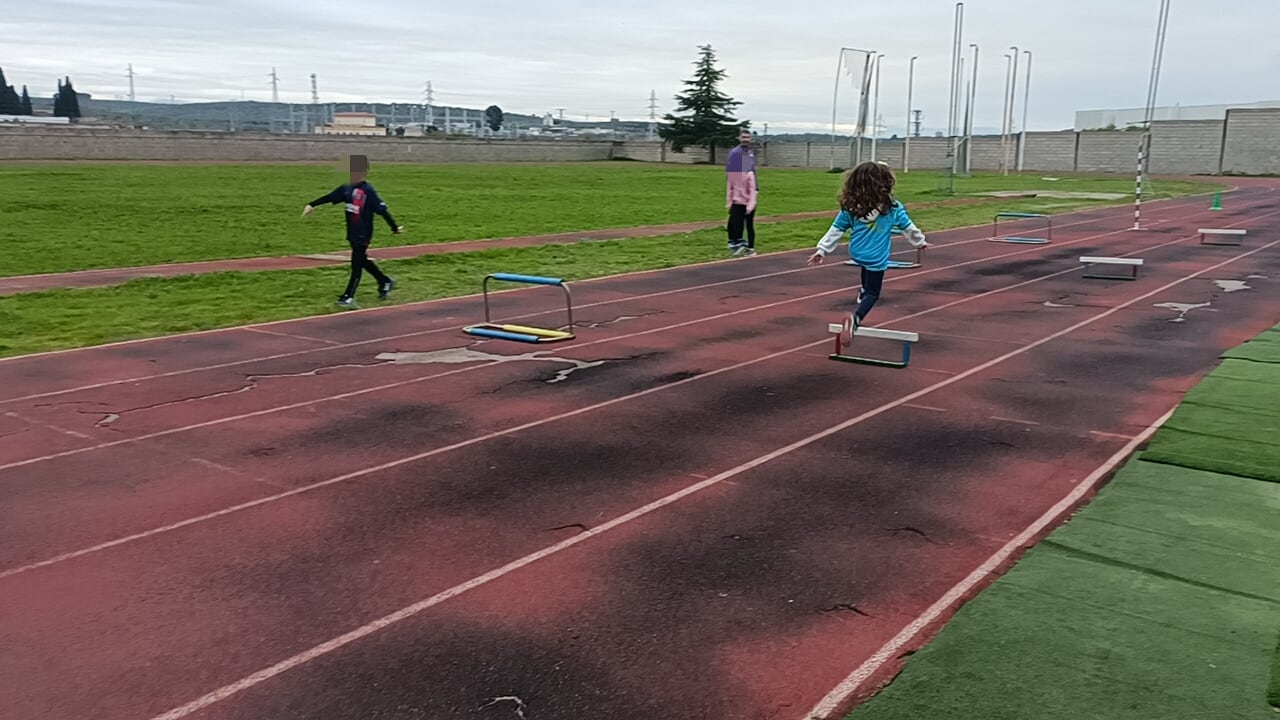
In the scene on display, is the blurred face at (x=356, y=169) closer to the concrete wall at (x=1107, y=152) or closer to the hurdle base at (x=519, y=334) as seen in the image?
the hurdle base at (x=519, y=334)

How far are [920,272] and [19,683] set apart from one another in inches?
593

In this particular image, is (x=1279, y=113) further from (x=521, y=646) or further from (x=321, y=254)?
(x=521, y=646)

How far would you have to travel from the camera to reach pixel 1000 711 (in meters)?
3.72

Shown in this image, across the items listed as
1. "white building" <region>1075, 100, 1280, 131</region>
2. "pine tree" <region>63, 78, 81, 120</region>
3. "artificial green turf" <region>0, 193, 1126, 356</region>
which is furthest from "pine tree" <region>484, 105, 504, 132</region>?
"artificial green turf" <region>0, 193, 1126, 356</region>

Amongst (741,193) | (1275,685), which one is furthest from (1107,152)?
(1275,685)

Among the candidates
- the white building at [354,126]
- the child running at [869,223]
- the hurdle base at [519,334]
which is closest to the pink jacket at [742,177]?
the hurdle base at [519,334]

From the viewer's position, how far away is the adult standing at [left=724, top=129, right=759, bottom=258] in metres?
18.9

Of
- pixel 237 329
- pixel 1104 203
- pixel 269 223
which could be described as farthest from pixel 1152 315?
pixel 1104 203

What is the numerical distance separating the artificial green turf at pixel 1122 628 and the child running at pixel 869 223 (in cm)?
431

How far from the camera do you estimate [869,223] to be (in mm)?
9734

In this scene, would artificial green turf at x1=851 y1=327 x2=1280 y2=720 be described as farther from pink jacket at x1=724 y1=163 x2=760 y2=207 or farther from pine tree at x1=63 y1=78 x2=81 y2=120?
pine tree at x1=63 y1=78 x2=81 y2=120

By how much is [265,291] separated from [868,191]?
31.5 feet

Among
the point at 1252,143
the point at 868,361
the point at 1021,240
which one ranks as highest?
the point at 1252,143

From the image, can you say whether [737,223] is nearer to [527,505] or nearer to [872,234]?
[872,234]
